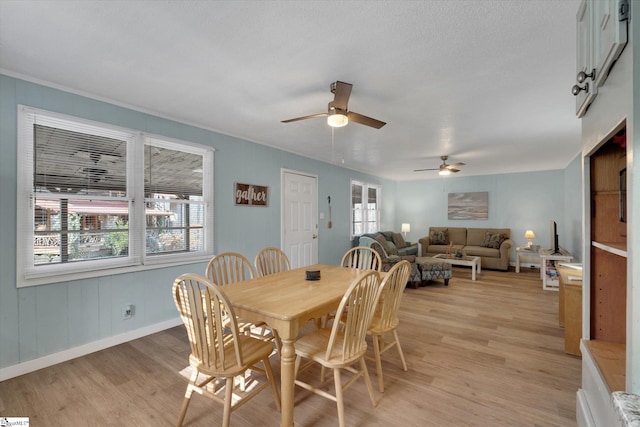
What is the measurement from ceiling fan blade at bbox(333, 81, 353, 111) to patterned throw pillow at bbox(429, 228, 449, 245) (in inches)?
234

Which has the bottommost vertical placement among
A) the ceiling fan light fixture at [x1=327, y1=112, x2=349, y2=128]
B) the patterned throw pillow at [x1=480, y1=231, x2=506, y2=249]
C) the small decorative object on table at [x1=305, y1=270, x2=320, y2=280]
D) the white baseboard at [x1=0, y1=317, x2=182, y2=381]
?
the white baseboard at [x1=0, y1=317, x2=182, y2=381]

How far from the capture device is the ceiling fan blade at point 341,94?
86.4 inches

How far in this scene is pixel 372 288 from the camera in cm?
180

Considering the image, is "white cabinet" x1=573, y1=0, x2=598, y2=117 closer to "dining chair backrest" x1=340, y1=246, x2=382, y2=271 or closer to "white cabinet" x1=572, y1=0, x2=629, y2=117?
"white cabinet" x1=572, y1=0, x2=629, y2=117

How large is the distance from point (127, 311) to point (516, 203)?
26.3 ft

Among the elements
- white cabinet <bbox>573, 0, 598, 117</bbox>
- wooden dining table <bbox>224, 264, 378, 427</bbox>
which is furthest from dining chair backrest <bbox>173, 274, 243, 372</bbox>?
white cabinet <bbox>573, 0, 598, 117</bbox>

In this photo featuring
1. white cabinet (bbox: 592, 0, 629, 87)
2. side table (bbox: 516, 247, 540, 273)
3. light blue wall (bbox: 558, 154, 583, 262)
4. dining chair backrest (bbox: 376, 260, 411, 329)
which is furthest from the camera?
side table (bbox: 516, 247, 540, 273)

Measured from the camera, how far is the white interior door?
15.7 feet

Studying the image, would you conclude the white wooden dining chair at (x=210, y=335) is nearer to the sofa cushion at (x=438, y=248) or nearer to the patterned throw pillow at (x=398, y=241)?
the patterned throw pillow at (x=398, y=241)

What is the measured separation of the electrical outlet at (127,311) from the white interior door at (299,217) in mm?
2257

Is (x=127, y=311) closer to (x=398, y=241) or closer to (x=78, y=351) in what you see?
(x=78, y=351)

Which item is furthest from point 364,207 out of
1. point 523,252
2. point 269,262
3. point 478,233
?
point 269,262

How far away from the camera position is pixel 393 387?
2.12 metres

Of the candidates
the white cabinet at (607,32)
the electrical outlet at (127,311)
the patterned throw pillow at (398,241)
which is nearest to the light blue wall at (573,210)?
the patterned throw pillow at (398,241)
